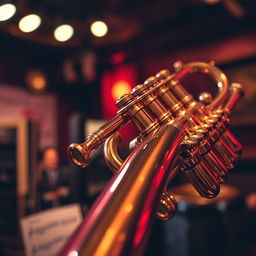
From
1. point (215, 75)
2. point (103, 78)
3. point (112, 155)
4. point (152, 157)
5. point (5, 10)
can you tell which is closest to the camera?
point (152, 157)

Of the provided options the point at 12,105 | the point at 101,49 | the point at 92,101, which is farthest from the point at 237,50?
the point at 12,105

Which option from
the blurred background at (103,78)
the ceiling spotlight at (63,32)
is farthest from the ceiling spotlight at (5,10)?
the ceiling spotlight at (63,32)

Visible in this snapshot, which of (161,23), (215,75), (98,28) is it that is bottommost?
(215,75)

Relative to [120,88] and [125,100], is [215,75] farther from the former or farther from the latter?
[120,88]

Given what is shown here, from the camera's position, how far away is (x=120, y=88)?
3.57 meters

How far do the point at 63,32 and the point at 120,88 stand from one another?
192cm

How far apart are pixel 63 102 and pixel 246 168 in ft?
9.08

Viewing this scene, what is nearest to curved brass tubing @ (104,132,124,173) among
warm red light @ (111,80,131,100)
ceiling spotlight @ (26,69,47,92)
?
warm red light @ (111,80,131,100)

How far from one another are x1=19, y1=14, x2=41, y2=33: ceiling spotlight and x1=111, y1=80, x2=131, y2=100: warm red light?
204 cm

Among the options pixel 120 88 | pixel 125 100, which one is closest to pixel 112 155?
pixel 125 100

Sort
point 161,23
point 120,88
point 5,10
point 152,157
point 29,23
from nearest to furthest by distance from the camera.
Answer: point 152,157 → point 5,10 → point 29,23 → point 161,23 → point 120,88

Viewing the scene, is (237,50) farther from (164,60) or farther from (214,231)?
(214,231)

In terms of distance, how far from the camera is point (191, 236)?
5.06 feet

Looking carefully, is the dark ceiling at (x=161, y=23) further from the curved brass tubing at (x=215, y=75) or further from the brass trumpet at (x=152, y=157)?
the brass trumpet at (x=152, y=157)
